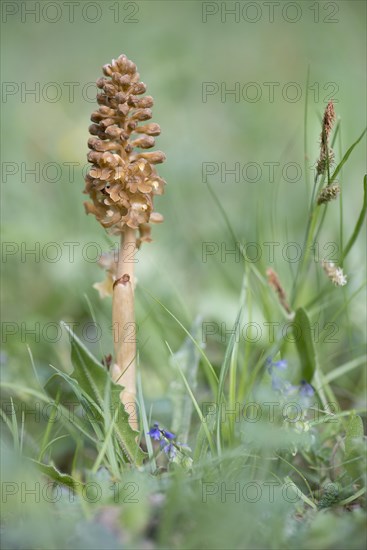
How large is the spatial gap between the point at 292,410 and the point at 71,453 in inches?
32.8

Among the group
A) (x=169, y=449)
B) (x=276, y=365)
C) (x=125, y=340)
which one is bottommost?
(x=169, y=449)

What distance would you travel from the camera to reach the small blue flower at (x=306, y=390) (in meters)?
2.18

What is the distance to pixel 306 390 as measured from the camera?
2.22 meters

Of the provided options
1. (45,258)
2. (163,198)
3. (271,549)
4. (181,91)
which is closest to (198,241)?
(163,198)

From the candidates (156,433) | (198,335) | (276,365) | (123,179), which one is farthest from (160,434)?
(123,179)

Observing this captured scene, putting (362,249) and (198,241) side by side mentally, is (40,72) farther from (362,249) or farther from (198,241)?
(362,249)

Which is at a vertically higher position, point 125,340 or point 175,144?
point 175,144

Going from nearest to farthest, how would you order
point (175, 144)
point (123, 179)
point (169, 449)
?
1. point (169, 449)
2. point (123, 179)
3. point (175, 144)

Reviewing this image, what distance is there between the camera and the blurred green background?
3188mm

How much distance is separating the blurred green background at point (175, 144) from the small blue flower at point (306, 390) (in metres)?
0.57

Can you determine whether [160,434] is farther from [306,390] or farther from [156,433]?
[306,390]

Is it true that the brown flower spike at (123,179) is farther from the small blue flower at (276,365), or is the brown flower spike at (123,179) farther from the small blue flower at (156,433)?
the small blue flower at (276,365)

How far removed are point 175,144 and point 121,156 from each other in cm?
261

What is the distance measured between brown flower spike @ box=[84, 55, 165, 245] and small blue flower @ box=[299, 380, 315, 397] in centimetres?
74
